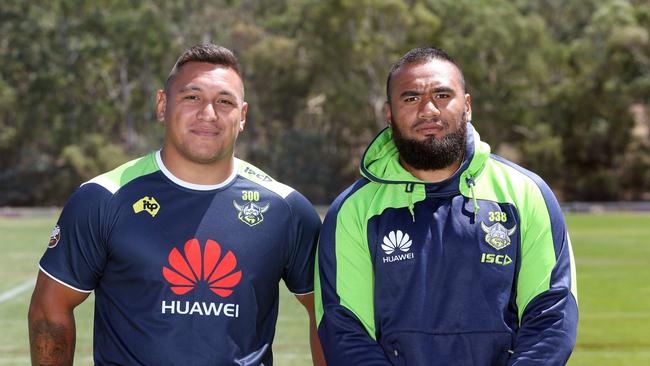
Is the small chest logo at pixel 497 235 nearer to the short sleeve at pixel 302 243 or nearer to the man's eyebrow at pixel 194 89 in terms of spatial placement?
the short sleeve at pixel 302 243

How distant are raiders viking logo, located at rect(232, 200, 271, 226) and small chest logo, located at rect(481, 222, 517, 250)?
967mm

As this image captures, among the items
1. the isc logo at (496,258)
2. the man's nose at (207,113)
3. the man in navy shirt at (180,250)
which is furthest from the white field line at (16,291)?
the isc logo at (496,258)

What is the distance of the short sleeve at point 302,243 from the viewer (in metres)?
4.47

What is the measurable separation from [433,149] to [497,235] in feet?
1.37

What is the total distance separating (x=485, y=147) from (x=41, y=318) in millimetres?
1957

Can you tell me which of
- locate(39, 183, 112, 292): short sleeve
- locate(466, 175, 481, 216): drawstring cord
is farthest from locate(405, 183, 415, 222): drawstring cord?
locate(39, 183, 112, 292): short sleeve

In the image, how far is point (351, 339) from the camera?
396 centimetres

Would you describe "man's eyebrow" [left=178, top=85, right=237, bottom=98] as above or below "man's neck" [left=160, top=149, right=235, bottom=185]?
above

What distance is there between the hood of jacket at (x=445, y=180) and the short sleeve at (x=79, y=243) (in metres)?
1.10

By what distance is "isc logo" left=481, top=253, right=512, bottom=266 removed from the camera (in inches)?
156

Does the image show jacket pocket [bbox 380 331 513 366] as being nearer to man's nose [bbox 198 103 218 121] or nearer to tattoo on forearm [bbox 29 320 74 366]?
Answer: man's nose [bbox 198 103 218 121]

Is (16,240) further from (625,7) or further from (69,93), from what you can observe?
(625,7)

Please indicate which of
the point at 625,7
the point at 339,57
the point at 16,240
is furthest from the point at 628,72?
the point at 16,240

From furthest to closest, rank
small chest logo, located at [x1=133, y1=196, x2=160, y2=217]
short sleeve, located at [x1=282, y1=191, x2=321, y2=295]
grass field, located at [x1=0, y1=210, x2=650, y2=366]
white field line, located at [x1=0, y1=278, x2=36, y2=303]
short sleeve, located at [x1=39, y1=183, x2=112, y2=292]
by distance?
white field line, located at [x1=0, y1=278, x2=36, y2=303] < grass field, located at [x1=0, y1=210, x2=650, y2=366] < short sleeve, located at [x1=282, y1=191, x2=321, y2=295] < small chest logo, located at [x1=133, y1=196, x2=160, y2=217] < short sleeve, located at [x1=39, y1=183, x2=112, y2=292]
